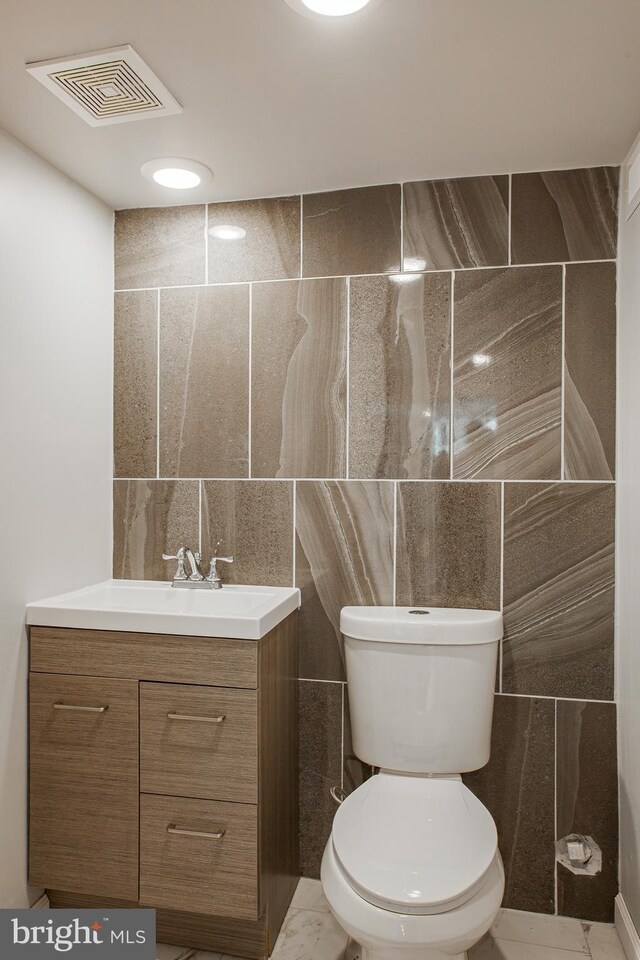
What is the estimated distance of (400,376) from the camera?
2.13 m

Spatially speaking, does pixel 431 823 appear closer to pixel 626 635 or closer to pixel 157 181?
pixel 626 635

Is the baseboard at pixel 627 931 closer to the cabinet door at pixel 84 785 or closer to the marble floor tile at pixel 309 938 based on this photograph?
the marble floor tile at pixel 309 938

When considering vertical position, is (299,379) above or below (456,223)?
below

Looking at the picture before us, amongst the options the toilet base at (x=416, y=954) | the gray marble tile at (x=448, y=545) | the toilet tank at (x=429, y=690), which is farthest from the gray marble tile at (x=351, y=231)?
the toilet base at (x=416, y=954)

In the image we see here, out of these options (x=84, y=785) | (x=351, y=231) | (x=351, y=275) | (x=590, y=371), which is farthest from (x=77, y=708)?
(x=590, y=371)

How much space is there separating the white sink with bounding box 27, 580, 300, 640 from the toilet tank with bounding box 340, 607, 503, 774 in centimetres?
33

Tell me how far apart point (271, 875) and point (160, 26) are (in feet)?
6.98

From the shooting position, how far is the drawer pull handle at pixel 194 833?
1.75 metres

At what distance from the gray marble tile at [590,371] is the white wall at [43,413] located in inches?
61.2

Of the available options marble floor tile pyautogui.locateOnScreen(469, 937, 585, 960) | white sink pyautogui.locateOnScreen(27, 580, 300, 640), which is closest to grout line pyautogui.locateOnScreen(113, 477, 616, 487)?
white sink pyautogui.locateOnScreen(27, 580, 300, 640)

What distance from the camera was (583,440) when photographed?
6.61 ft

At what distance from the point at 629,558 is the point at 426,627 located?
610 mm

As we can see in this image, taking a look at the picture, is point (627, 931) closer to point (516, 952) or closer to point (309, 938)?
point (516, 952)

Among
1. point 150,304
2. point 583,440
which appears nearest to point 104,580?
point 150,304
